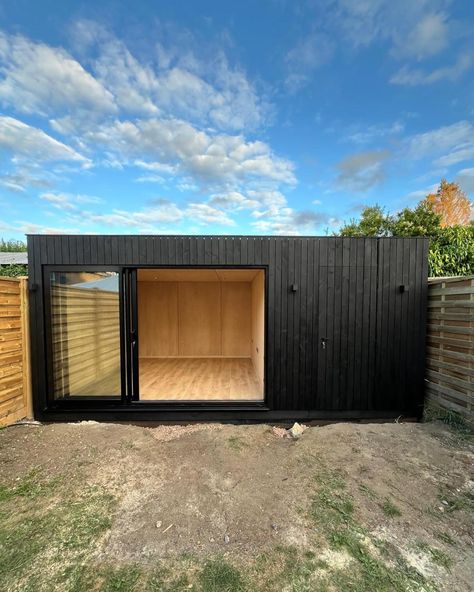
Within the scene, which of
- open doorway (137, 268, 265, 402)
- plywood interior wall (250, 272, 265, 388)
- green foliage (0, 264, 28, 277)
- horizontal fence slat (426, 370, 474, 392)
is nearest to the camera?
horizontal fence slat (426, 370, 474, 392)

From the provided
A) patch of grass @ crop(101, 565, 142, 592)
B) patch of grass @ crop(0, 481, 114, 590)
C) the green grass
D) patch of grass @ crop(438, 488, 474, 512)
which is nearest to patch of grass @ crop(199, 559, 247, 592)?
the green grass

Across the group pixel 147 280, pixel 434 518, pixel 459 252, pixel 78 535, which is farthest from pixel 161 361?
pixel 459 252

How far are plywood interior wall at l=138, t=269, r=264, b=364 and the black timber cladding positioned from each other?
3786 millimetres

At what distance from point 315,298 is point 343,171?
30.0 feet

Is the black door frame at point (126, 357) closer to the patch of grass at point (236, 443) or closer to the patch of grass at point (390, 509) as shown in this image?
the patch of grass at point (236, 443)

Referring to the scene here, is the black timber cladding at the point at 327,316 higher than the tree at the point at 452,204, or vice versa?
the tree at the point at 452,204

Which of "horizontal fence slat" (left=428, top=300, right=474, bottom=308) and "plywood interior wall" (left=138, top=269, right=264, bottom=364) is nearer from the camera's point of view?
"horizontal fence slat" (left=428, top=300, right=474, bottom=308)

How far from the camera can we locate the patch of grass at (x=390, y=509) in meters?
2.00

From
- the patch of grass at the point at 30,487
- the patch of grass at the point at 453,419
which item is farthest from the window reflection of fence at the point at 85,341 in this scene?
the patch of grass at the point at 453,419

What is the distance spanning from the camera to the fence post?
361cm

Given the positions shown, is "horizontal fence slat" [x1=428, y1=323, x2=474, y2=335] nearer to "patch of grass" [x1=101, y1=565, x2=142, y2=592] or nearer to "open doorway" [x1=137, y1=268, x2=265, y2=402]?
"patch of grass" [x1=101, y1=565, x2=142, y2=592]

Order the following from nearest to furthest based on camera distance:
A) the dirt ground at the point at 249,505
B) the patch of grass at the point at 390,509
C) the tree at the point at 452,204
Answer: the dirt ground at the point at 249,505, the patch of grass at the point at 390,509, the tree at the point at 452,204

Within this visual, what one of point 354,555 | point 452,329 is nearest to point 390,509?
point 354,555

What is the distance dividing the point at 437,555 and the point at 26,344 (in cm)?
477
